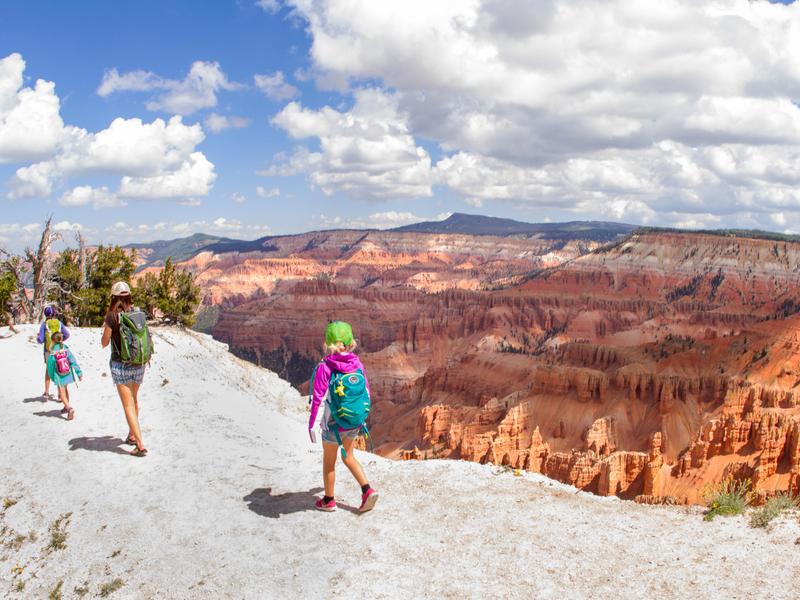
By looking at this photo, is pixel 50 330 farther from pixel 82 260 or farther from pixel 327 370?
pixel 82 260

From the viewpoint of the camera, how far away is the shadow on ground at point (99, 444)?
11.0 meters

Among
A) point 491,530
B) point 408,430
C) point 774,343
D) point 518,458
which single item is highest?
point 491,530

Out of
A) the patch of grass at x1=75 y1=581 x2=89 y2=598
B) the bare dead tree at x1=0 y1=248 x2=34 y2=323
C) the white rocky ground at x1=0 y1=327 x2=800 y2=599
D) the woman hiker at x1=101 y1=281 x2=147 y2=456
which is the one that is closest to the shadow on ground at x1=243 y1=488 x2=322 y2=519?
the white rocky ground at x1=0 y1=327 x2=800 y2=599

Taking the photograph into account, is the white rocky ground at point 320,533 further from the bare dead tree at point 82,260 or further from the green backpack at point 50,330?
the bare dead tree at point 82,260

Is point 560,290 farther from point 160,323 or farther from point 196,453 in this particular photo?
point 196,453

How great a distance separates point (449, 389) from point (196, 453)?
6456 centimetres

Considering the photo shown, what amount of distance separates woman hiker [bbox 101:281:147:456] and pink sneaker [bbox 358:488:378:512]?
14.7 feet

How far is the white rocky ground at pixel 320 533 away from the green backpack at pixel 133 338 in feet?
5.73

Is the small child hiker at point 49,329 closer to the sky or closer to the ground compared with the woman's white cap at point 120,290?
closer to the ground

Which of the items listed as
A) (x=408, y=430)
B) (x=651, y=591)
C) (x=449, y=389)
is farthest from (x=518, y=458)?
(x=651, y=591)

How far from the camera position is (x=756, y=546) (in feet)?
23.4

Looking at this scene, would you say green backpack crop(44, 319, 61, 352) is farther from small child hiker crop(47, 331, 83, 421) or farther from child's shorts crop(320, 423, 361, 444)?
child's shorts crop(320, 423, 361, 444)

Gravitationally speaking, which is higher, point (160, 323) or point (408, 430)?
point (160, 323)

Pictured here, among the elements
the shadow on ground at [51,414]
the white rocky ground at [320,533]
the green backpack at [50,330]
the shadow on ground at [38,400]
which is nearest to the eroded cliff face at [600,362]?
the white rocky ground at [320,533]
